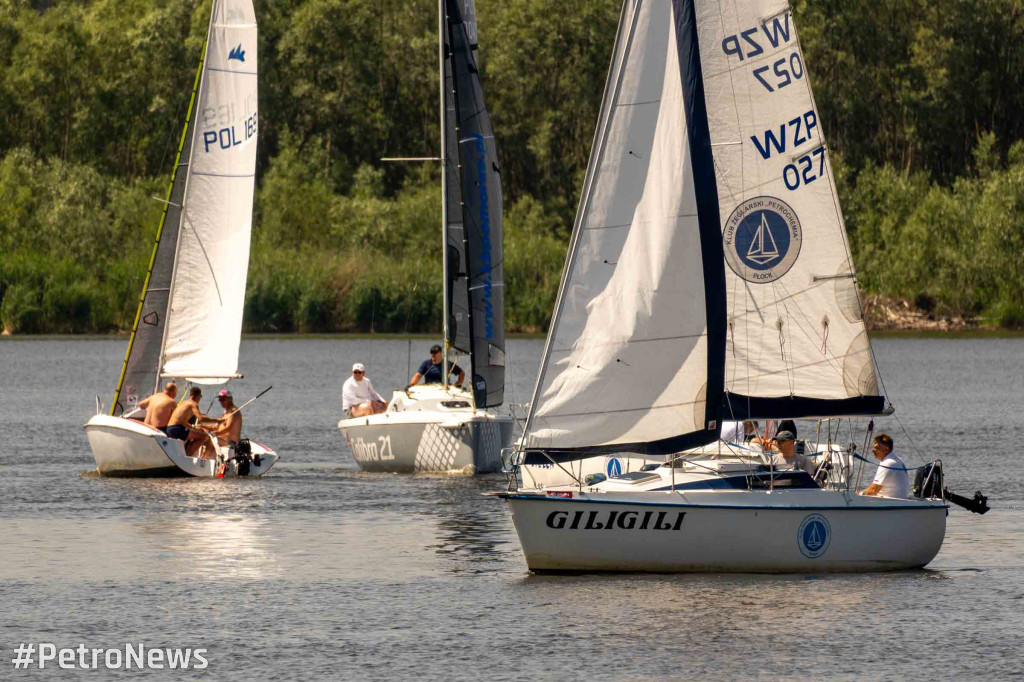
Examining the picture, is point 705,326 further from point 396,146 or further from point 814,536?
point 396,146

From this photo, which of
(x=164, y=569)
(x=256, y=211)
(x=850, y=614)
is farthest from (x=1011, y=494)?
(x=256, y=211)

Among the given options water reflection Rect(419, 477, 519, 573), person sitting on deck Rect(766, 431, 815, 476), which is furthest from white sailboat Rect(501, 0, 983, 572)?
water reflection Rect(419, 477, 519, 573)

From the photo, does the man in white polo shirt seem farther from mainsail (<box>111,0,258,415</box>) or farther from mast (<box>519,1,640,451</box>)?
mainsail (<box>111,0,258,415</box>)

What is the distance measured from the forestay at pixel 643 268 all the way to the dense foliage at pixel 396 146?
234ft

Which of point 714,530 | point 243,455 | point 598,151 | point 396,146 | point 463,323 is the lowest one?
point 243,455

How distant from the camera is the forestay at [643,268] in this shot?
2188 centimetres

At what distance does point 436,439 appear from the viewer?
34.7 metres

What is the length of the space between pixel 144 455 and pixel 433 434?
5016 millimetres

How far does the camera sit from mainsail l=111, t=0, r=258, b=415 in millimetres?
35469

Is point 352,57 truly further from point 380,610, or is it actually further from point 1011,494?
point 380,610

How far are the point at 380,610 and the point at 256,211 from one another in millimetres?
85715

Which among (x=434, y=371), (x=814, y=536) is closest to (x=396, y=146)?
(x=434, y=371)

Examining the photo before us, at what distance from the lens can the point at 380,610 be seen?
21109 millimetres

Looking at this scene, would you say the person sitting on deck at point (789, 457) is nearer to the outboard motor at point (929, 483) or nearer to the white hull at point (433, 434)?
the outboard motor at point (929, 483)
